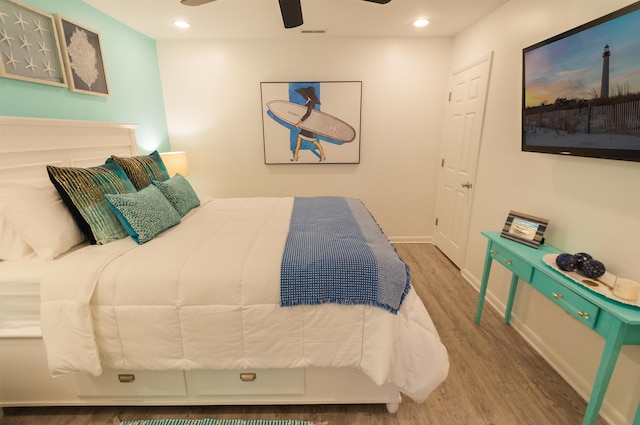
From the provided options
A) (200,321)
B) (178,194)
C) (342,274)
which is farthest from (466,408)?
(178,194)

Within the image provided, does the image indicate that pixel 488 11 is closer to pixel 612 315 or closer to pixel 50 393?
pixel 612 315

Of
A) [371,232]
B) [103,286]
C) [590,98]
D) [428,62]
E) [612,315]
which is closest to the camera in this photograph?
[612,315]

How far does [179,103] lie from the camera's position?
3428mm

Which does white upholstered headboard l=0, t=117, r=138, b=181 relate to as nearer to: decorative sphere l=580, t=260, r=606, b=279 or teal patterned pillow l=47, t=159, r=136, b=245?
teal patterned pillow l=47, t=159, r=136, b=245

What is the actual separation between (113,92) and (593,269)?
3.71 m

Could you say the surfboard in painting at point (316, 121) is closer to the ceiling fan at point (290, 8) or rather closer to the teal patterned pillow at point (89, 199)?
the ceiling fan at point (290, 8)

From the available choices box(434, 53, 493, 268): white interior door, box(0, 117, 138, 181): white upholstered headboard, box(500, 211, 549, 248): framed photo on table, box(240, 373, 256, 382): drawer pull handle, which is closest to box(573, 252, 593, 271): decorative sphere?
box(500, 211, 549, 248): framed photo on table

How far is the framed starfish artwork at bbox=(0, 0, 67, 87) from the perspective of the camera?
1651mm

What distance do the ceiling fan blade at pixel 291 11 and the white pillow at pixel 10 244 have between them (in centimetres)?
197

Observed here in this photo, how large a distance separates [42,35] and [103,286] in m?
1.83

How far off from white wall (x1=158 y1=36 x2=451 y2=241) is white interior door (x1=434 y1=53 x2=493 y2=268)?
22 centimetres

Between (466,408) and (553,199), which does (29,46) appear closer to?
(466,408)

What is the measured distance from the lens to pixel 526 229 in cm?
189

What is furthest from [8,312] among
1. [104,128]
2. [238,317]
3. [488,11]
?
[488,11]
